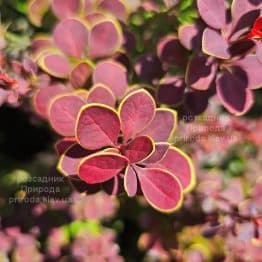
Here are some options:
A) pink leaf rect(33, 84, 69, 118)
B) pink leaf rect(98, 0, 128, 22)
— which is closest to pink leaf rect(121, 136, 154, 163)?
pink leaf rect(33, 84, 69, 118)

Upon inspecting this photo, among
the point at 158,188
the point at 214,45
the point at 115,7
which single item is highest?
the point at 115,7

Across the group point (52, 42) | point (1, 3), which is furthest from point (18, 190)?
point (1, 3)

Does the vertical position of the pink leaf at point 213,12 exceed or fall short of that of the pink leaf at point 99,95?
it exceeds it

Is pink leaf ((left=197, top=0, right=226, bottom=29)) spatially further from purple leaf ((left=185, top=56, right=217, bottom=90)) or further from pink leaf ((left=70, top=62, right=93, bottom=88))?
pink leaf ((left=70, top=62, right=93, bottom=88))

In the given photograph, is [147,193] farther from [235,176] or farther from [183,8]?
[235,176]

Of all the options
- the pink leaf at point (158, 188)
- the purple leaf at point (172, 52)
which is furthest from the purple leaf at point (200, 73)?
the pink leaf at point (158, 188)

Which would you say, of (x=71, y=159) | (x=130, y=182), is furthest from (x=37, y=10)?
(x=130, y=182)

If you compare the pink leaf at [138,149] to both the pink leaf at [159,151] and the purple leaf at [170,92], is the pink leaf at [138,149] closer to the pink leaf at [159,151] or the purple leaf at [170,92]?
the pink leaf at [159,151]

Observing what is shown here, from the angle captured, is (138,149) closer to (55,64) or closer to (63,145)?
(63,145)
